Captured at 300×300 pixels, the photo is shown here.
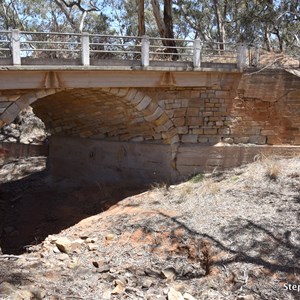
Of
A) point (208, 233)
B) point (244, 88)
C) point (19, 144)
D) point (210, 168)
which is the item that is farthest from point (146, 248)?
point (19, 144)

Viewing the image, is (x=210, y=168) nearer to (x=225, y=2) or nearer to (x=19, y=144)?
(x=19, y=144)

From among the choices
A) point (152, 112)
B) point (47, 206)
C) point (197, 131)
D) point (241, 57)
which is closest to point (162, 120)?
point (152, 112)

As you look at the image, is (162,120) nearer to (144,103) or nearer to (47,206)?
(144,103)

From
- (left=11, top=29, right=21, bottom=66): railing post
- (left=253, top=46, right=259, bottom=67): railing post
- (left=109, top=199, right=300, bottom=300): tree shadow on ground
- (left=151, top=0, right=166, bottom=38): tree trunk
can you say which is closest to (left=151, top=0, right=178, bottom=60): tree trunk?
(left=151, top=0, right=166, bottom=38): tree trunk

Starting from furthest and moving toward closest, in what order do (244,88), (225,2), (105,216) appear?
(225,2)
(244,88)
(105,216)

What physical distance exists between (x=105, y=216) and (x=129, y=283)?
3551mm

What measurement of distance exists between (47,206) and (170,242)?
5.93 metres

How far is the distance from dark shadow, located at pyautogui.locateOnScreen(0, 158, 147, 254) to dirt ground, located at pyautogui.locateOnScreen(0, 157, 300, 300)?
59 mm

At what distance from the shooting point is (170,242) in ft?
25.8

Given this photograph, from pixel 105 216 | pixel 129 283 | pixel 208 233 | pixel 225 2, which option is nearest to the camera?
pixel 129 283

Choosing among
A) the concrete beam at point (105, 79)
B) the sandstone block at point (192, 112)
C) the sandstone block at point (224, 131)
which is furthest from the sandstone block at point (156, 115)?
the sandstone block at point (224, 131)

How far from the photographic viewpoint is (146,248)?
7.86 metres

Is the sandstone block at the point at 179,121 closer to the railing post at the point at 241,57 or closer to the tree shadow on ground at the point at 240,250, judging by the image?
the railing post at the point at 241,57

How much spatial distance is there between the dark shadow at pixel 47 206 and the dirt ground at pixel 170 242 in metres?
0.06
